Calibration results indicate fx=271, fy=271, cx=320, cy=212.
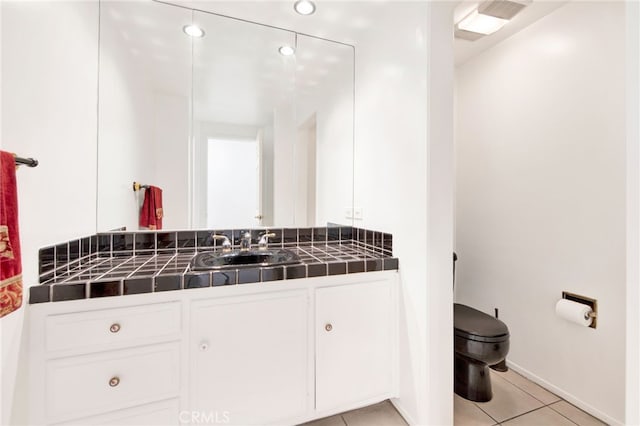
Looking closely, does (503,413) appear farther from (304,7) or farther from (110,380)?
(304,7)

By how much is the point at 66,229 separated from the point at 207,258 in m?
0.62

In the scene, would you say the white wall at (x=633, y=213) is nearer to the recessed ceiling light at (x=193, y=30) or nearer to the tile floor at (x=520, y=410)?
the tile floor at (x=520, y=410)

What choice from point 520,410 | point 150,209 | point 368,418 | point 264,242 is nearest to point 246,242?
point 264,242

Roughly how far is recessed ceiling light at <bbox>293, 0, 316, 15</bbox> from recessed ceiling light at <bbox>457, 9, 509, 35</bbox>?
987mm

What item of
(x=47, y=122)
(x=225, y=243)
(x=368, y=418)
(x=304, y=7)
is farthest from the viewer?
(x=225, y=243)

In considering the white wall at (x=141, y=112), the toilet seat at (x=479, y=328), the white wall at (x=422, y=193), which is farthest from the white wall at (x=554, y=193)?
the white wall at (x=141, y=112)

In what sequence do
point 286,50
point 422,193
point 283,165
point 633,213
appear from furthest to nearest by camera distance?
point 283,165 < point 286,50 < point 422,193 < point 633,213

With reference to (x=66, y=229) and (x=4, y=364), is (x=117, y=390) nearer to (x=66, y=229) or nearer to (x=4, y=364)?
(x=4, y=364)

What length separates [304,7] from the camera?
1664mm

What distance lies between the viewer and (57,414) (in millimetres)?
1027

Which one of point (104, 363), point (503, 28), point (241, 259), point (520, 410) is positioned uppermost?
point (503, 28)

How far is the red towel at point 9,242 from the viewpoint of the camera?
786 millimetres

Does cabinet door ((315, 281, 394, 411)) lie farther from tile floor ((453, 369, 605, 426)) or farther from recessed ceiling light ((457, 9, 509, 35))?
recessed ceiling light ((457, 9, 509, 35))

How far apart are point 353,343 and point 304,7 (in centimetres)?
200
